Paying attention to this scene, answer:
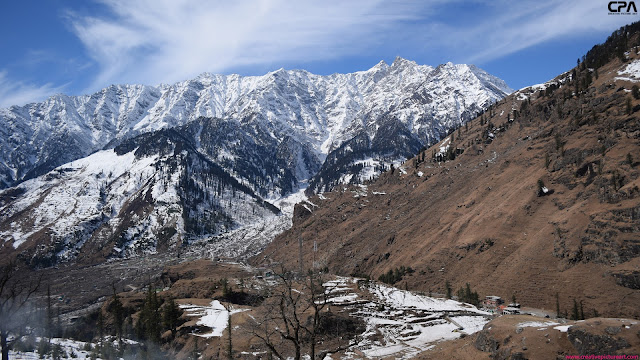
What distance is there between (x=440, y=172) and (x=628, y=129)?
69087 mm

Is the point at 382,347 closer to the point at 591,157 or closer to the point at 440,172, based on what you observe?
the point at 591,157

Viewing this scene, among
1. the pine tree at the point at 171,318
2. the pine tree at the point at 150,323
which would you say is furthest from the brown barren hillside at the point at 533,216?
the pine tree at the point at 150,323

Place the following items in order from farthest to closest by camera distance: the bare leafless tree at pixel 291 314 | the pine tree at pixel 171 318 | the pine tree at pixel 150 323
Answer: the pine tree at pixel 171 318 → the pine tree at pixel 150 323 → the bare leafless tree at pixel 291 314

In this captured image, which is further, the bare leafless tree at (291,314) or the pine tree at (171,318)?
the pine tree at (171,318)

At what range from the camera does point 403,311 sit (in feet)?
196

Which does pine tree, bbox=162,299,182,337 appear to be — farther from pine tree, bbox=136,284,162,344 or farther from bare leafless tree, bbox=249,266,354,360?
bare leafless tree, bbox=249,266,354,360

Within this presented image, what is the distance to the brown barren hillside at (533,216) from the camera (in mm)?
66938

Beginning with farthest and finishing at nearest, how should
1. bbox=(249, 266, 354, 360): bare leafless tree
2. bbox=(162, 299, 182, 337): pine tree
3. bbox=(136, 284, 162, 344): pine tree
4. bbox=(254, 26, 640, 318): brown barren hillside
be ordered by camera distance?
bbox=(254, 26, 640, 318): brown barren hillside < bbox=(162, 299, 182, 337): pine tree < bbox=(136, 284, 162, 344): pine tree < bbox=(249, 266, 354, 360): bare leafless tree

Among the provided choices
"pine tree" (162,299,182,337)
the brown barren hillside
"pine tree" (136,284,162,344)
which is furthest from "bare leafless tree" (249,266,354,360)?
the brown barren hillside

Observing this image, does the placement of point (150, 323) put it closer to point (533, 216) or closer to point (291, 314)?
point (291, 314)

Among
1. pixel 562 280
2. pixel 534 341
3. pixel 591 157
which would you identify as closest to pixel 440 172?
pixel 591 157

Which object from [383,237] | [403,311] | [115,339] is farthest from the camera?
[383,237]

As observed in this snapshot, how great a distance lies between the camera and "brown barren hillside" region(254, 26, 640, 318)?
6694cm

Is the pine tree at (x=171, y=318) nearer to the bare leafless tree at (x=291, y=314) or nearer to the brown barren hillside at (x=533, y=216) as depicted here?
the bare leafless tree at (x=291, y=314)
